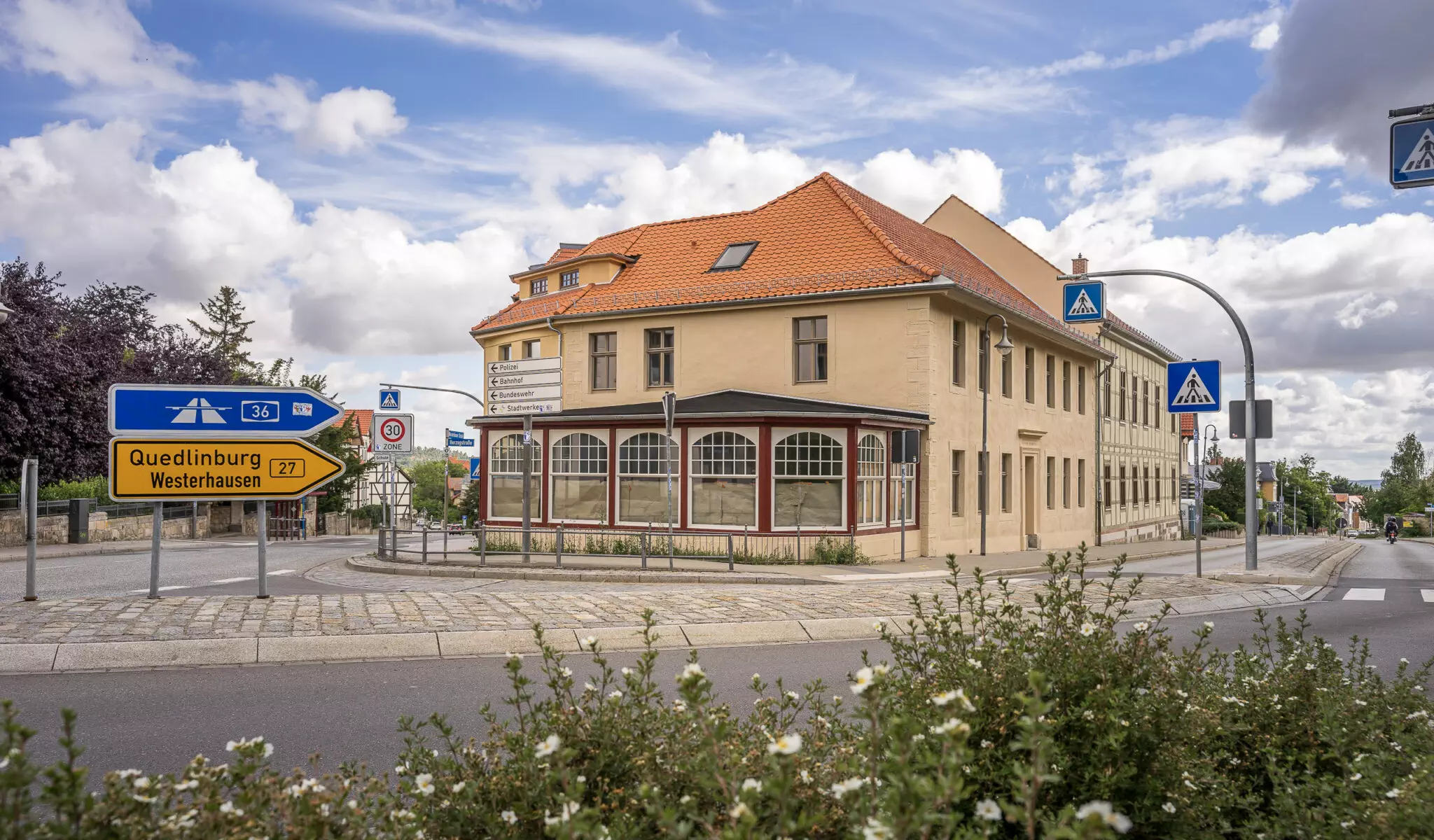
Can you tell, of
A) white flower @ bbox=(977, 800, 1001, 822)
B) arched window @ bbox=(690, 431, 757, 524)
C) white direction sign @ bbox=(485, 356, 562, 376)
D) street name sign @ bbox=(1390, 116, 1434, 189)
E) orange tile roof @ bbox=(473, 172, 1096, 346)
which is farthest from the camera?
orange tile roof @ bbox=(473, 172, 1096, 346)

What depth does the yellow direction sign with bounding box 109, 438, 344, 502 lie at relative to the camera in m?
11.3

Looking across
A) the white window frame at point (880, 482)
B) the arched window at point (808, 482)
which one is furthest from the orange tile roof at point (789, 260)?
the arched window at point (808, 482)

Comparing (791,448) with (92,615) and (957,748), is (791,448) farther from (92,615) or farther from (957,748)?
(957,748)

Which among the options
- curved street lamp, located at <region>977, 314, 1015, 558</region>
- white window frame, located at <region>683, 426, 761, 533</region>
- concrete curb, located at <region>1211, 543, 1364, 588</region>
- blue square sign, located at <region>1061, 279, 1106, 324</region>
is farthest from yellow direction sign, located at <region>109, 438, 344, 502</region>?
curved street lamp, located at <region>977, 314, 1015, 558</region>

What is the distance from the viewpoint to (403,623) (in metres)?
9.98

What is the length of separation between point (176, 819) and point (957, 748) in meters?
2.12

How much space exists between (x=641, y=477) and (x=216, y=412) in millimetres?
12854

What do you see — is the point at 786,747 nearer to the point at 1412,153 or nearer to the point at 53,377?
the point at 1412,153

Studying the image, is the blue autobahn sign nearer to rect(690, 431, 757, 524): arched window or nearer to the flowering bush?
the flowering bush

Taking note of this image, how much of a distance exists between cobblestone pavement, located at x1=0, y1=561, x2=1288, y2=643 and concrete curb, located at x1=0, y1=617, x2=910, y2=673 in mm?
242

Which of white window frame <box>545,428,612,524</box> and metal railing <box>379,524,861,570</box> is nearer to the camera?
metal railing <box>379,524,861,570</box>

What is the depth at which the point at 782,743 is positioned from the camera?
230 centimetres

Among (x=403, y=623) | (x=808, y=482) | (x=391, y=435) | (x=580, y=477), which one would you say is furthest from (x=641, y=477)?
(x=403, y=623)

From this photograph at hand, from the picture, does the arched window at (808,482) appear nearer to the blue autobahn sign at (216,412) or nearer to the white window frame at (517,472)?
the white window frame at (517,472)
